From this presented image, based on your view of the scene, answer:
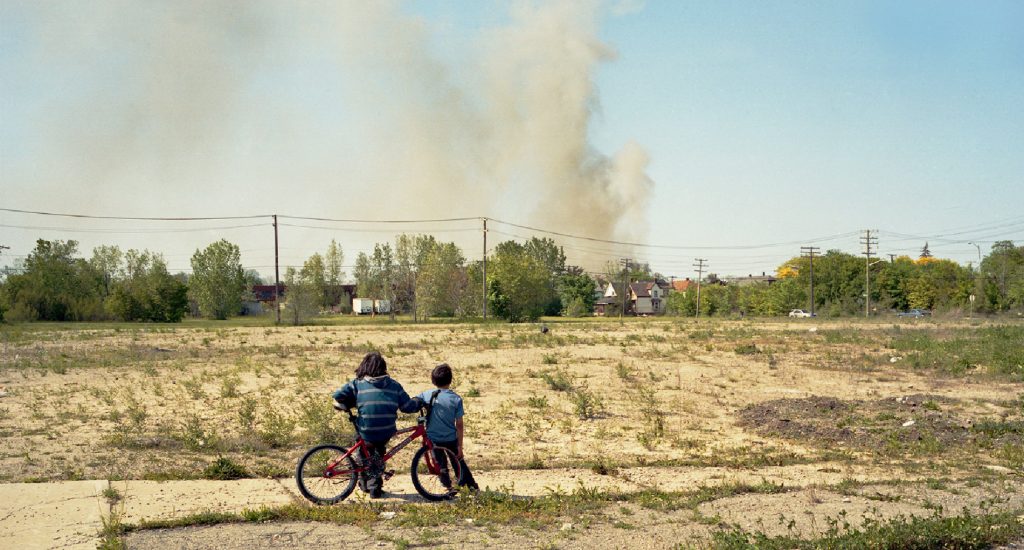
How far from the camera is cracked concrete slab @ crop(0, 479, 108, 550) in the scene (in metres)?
7.26

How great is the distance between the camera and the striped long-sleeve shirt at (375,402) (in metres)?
8.60

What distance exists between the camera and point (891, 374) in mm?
23750

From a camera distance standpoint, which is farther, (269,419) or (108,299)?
(108,299)

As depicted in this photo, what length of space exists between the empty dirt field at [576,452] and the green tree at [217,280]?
72.1 m

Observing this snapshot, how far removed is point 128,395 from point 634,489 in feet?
44.6

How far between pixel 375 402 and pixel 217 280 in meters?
93.8

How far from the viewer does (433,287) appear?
93.4 m

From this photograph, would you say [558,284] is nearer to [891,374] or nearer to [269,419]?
[891,374]

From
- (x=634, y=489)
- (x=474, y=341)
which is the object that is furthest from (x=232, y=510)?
(x=474, y=341)

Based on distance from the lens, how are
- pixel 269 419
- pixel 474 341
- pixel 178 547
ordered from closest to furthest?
1. pixel 178 547
2. pixel 269 419
3. pixel 474 341

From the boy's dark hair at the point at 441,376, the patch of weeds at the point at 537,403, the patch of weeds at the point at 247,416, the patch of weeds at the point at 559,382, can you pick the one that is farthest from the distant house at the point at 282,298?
the boy's dark hair at the point at 441,376

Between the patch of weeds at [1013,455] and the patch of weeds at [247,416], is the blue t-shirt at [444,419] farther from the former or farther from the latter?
the patch of weeds at [1013,455]

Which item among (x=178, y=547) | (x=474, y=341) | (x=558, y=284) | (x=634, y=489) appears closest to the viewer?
(x=178, y=547)

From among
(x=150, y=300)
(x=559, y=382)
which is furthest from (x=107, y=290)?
(x=559, y=382)
